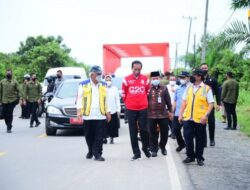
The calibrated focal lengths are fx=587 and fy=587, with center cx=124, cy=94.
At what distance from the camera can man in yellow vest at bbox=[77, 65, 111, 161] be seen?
38.8 feet

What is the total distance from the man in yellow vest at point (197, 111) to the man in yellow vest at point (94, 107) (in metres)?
1.66

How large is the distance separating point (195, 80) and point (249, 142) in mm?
5437

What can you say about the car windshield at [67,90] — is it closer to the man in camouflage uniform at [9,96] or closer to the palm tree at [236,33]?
the man in camouflage uniform at [9,96]

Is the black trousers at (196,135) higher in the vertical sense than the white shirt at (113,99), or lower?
lower

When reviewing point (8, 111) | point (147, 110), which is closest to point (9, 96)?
point (8, 111)

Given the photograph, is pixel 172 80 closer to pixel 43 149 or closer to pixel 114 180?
pixel 43 149

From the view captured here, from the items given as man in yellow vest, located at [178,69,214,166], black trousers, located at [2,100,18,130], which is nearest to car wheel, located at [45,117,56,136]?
black trousers, located at [2,100,18,130]

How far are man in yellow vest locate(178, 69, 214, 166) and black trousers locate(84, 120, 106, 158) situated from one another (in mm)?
1691

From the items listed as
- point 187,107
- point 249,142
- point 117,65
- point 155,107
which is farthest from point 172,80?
point 117,65

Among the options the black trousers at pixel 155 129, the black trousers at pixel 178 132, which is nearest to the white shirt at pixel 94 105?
the black trousers at pixel 155 129

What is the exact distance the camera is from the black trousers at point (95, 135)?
11.8 metres

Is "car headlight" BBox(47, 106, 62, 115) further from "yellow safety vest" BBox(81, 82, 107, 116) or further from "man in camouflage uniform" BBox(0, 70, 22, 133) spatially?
"yellow safety vest" BBox(81, 82, 107, 116)

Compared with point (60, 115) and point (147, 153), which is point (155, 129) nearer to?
point (147, 153)

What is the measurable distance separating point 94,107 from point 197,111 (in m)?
2.11
